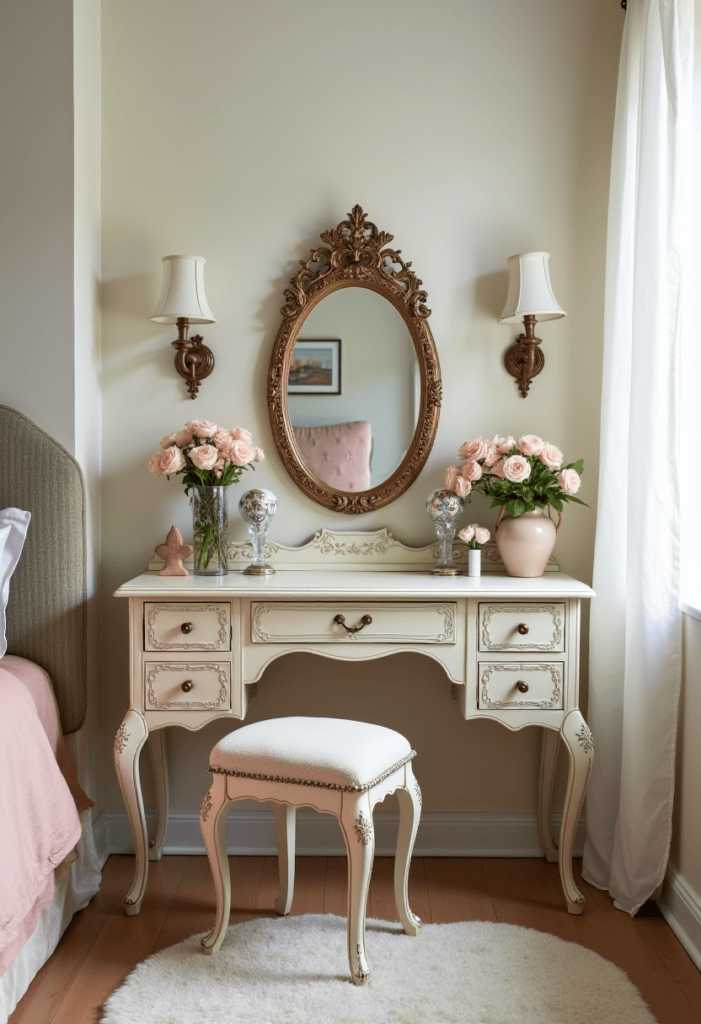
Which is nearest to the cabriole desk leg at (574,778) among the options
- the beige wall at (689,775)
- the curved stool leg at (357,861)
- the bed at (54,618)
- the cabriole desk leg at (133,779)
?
the beige wall at (689,775)

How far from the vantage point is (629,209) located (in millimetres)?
2670

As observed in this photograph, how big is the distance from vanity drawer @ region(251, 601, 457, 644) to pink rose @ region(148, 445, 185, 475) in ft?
1.61

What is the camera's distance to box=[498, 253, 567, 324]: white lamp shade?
2729 millimetres

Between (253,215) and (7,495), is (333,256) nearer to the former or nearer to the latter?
(253,215)

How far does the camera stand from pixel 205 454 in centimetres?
266

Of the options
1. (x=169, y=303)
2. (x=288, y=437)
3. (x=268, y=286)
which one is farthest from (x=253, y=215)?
(x=288, y=437)

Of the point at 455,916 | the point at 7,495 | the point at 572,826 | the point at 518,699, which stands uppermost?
the point at 7,495

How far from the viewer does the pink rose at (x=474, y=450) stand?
8.98 feet

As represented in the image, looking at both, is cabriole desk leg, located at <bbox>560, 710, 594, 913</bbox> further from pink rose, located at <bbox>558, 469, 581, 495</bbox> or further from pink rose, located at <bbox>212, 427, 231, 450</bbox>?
pink rose, located at <bbox>212, 427, 231, 450</bbox>

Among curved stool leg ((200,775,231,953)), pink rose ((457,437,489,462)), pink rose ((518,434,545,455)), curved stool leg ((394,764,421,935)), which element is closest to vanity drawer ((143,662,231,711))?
curved stool leg ((200,775,231,953))

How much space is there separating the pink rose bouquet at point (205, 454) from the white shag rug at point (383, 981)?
1261 mm

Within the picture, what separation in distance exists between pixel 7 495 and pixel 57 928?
3.80 feet

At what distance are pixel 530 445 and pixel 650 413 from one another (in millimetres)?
368

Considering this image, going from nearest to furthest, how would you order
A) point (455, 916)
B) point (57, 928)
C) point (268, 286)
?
point (57, 928) < point (455, 916) < point (268, 286)
